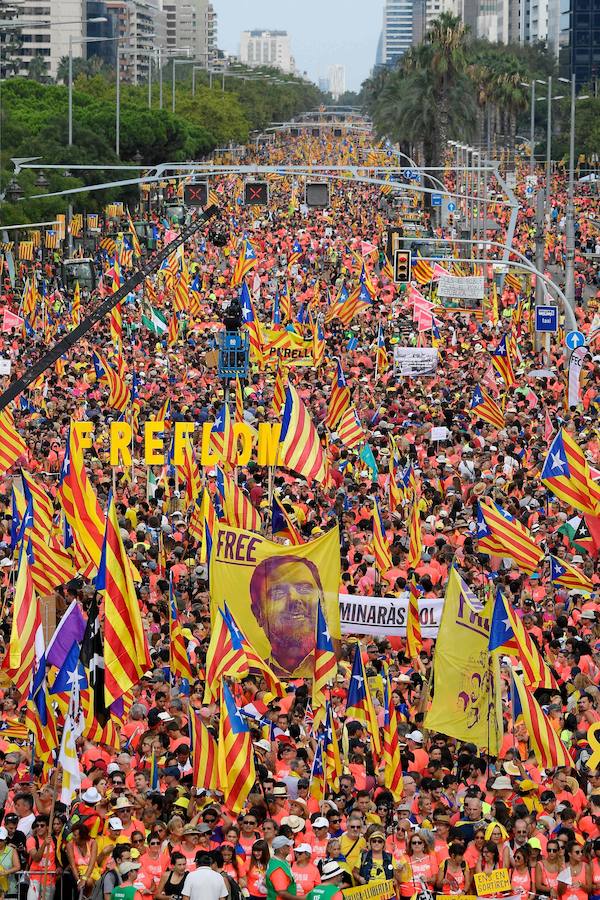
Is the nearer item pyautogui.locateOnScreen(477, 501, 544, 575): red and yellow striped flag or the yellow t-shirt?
the yellow t-shirt

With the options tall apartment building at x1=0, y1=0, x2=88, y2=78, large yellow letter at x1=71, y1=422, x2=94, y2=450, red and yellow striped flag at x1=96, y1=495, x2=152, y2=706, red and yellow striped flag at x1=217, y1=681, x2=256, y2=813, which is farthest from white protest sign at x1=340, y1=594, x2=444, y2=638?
tall apartment building at x1=0, y1=0, x2=88, y2=78

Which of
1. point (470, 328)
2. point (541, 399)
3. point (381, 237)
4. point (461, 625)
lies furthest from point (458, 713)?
point (381, 237)

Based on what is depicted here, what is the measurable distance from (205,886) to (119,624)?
3.86 meters

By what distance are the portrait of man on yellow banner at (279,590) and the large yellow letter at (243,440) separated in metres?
8.19

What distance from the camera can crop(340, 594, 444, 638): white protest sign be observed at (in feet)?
53.9

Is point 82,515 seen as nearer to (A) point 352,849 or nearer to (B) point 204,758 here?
(B) point 204,758

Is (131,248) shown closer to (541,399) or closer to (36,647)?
(541,399)

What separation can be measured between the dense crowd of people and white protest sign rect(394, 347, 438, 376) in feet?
1.52

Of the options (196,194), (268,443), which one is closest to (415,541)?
(268,443)

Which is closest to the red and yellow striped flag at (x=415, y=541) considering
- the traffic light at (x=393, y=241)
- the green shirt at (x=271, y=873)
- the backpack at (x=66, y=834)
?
the backpack at (x=66, y=834)

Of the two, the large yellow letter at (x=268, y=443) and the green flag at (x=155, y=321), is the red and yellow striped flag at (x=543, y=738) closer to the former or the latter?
the large yellow letter at (x=268, y=443)

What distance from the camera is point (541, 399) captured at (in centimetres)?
3141

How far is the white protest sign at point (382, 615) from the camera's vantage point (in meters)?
16.4

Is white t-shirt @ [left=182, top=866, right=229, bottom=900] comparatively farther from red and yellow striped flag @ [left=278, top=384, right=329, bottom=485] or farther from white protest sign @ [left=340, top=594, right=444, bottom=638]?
red and yellow striped flag @ [left=278, top=384, right=329, bottom=485]
